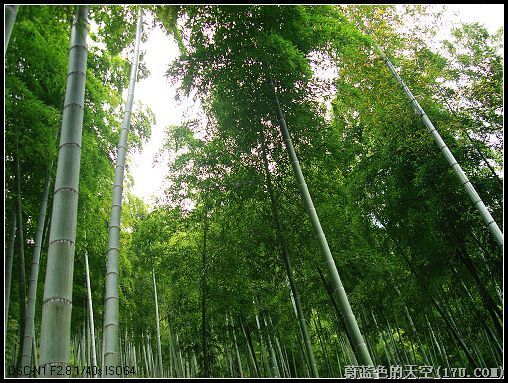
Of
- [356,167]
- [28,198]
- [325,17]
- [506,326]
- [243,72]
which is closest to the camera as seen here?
[506,326]

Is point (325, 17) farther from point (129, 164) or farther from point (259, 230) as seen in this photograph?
point (129, 164)

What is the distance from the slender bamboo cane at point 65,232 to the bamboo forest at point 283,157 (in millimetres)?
399

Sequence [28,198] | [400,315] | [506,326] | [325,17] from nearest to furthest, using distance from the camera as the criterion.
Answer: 1. [506,326]
2. [325,17]
3. [28,198]
4. [400,315]

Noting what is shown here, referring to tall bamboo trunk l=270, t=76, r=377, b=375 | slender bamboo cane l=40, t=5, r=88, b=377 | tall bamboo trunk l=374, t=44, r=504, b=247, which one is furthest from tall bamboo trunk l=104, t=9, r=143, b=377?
tall bamboo trunk l=374, t=44, r=504, b=247

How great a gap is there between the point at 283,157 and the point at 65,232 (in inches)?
130

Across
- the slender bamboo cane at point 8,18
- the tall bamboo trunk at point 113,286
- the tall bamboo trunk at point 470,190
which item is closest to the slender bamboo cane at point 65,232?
the slender bamboo cane at point 8,18

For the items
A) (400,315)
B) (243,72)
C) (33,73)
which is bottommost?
(400,315)

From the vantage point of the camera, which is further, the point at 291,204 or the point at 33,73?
the point at 291,204

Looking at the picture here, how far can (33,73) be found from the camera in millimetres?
3785

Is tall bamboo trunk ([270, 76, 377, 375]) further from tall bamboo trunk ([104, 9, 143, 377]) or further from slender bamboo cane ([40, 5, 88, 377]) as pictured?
slender bamboo cane ([40, 5, 88, 377])

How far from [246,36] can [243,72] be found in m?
0.39

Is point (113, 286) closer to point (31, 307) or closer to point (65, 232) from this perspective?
point (65, 232)

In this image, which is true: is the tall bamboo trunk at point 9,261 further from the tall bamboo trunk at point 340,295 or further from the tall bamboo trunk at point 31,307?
the tall bamboo trunk at point 340,295

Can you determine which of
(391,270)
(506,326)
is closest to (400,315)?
(391,270)
